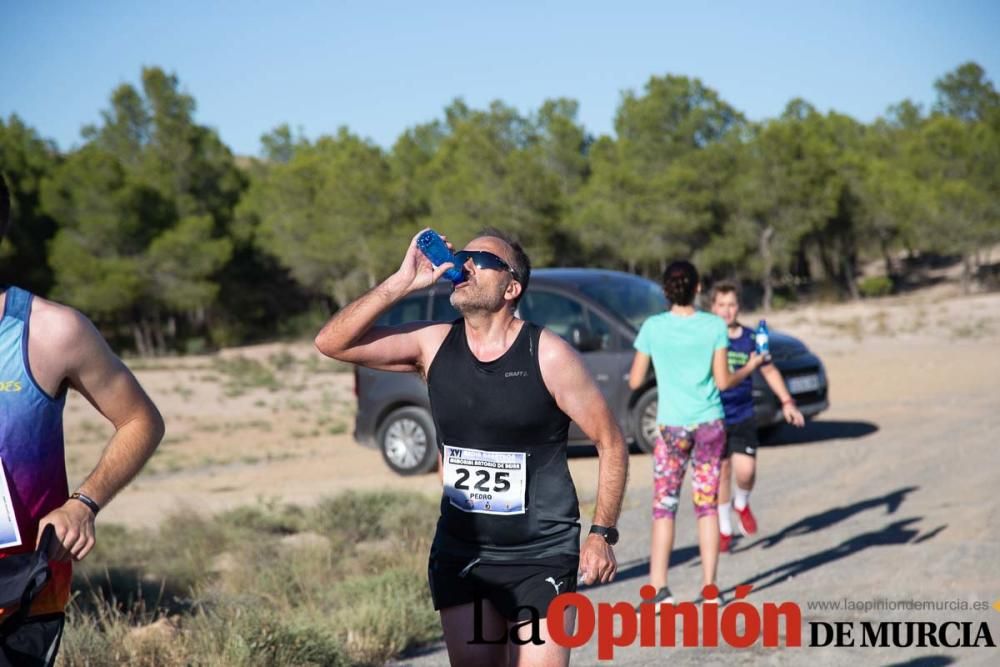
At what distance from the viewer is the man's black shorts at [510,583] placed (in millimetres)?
3686

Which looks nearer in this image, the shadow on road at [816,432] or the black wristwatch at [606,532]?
the black wristwatch at [606,532]

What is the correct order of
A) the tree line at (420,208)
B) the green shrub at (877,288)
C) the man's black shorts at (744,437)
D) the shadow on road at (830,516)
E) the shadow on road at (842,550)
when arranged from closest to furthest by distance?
the shadow on road at (842,550) < the man's black shorts at (744,437) < the shadow on road at (830,516) < the tree line at (420,208) < the green shrub at (877,288)

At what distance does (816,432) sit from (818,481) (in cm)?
338

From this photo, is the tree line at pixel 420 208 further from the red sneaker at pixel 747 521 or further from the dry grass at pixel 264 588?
the red sneaker at pixel 747 521

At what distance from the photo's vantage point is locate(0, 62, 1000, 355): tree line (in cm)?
4559

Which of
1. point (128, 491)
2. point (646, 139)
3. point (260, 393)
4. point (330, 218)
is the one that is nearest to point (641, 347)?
point (128, 491)

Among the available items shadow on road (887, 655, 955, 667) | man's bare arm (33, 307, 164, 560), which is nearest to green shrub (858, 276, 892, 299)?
shadow on road (887, 655, 955, 667)

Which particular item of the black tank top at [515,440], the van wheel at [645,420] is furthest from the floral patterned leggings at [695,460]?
the van wheel at [645,420]

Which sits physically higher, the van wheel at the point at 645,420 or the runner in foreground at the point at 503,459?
the runner in foreground at the point at 503,459

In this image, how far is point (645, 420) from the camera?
12.1 metres

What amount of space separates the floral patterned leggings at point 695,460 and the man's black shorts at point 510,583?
2684mm

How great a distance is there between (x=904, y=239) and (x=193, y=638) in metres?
57.0

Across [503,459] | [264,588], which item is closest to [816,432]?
[264,588]

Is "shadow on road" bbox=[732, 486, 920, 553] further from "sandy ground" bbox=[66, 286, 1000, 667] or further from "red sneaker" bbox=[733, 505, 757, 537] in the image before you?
"red sneaker" bbox=[733, 505, 757, 537]
